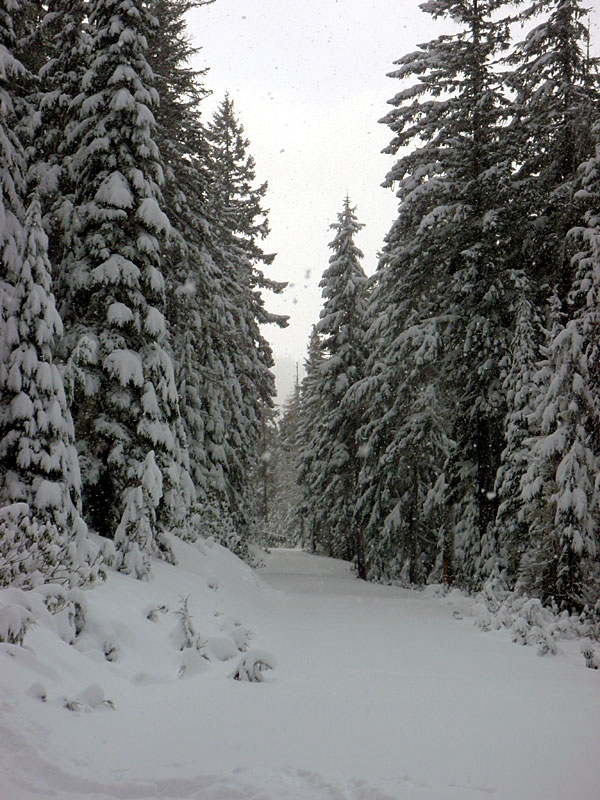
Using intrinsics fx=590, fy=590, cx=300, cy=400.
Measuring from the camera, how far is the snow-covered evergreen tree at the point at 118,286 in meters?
10.9

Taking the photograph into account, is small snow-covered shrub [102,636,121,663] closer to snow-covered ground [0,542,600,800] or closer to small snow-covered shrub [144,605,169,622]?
snow-covered ground [0,542,600,800]

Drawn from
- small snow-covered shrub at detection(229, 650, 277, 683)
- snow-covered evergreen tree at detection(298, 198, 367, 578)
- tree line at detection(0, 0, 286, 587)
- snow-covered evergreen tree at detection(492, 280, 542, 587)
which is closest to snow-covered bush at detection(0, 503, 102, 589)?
tree line at detection(0, 0, 286, 587)

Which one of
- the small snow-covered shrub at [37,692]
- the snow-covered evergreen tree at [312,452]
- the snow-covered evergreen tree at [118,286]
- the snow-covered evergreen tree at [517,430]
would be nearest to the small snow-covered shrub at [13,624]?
the small snow-covered shrub at [37,692]

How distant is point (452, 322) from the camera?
16.0m

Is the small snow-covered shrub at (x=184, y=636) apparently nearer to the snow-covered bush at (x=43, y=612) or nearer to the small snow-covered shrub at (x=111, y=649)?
the small snow-covered shrub at (x=111, y=649)

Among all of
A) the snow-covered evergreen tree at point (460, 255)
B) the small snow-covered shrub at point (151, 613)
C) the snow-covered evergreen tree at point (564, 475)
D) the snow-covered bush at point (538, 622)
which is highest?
the snow-covered evergreen tree at point (460, 255)

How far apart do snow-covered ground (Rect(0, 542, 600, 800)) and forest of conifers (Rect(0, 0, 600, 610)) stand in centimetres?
148

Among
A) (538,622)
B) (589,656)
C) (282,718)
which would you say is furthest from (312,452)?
(282,718)

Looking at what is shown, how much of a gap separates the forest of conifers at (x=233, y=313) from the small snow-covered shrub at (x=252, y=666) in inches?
80.6

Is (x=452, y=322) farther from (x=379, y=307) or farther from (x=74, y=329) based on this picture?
(x=74, y=329)

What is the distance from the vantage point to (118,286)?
36.7ft

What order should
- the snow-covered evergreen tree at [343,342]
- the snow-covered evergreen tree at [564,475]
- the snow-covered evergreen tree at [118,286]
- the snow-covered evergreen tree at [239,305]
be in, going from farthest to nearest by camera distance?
the snow-covered evergreen tree at [343,342] < the snow-covered evergreen tree at [239,305] < the snow-covered evergreen tree at [118,286] < the snow-covered evergreen tree at [564,475]

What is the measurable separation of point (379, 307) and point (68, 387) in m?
11.1

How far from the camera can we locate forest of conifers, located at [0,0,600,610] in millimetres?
9422
